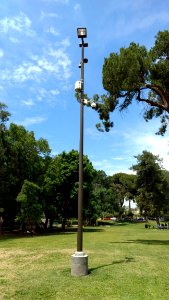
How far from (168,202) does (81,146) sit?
192 ft

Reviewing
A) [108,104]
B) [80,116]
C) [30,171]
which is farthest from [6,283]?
[30,171]

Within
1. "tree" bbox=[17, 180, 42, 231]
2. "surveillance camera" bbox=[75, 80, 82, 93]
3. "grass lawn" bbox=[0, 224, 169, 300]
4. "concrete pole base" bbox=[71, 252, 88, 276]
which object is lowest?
"grass lawn" bbox=[0, 224, 169, 300]

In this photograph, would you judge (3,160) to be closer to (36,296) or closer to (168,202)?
(36,296)

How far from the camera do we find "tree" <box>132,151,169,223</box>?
220 feet

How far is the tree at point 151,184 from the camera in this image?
67.1 meters

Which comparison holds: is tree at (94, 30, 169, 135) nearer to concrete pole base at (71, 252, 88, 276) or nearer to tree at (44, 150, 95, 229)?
concrete pole base at (71, 252, 88, 276)

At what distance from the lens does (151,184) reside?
2687 inches

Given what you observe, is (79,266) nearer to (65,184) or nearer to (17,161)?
(17,161)

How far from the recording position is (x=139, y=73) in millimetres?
22922

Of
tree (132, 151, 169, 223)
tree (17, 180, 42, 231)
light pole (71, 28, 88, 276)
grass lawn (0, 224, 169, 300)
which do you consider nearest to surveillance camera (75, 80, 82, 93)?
light pole (71, 28, 88, 276)

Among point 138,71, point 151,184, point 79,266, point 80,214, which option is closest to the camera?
point 79,266

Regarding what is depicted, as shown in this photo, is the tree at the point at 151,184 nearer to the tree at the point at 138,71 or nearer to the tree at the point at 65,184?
the tree at the point at 65,184

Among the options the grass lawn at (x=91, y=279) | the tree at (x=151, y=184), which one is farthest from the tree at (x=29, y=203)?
the tree at (x=151, y=184)

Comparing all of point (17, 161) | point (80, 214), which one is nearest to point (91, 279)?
point (80, 214)
